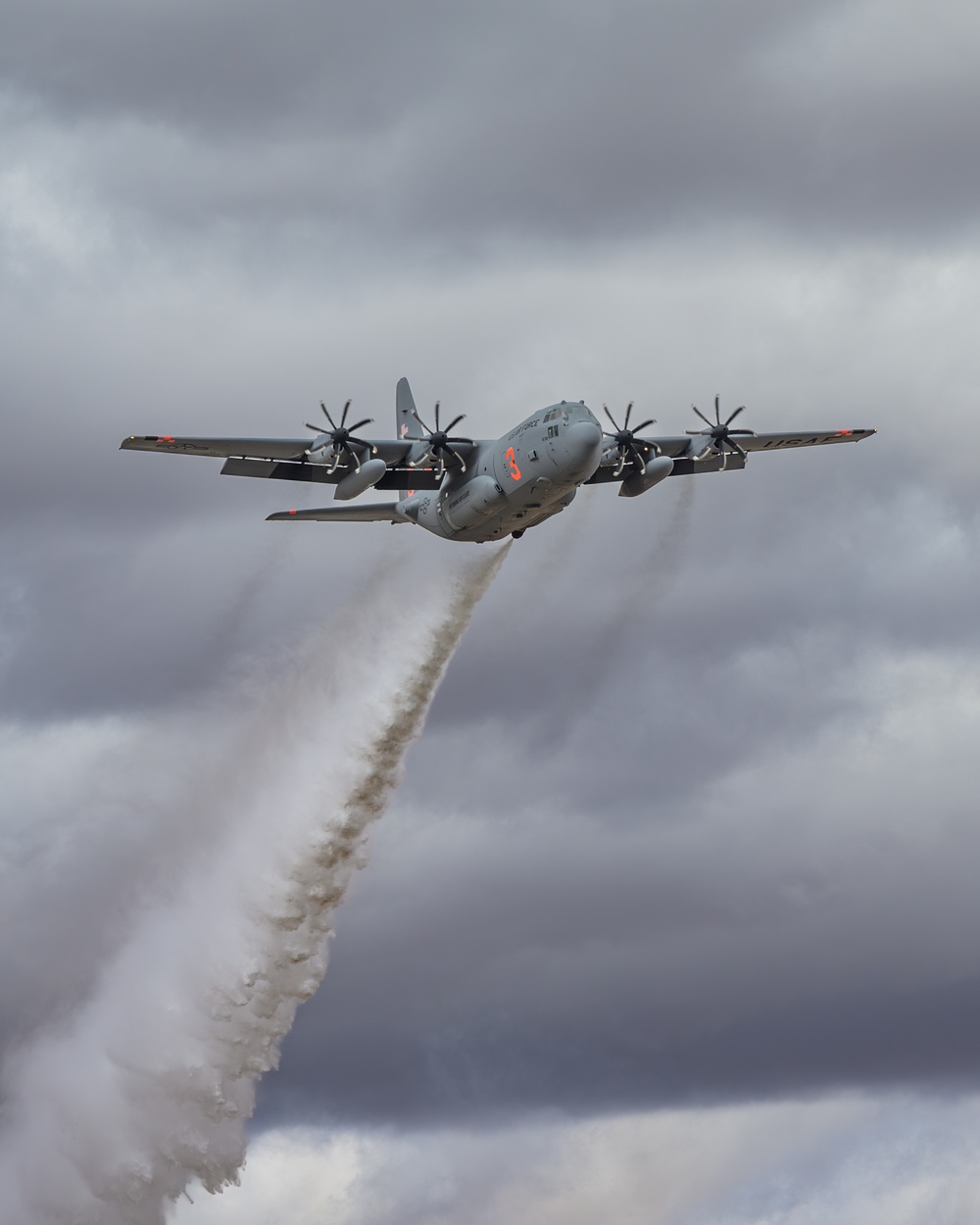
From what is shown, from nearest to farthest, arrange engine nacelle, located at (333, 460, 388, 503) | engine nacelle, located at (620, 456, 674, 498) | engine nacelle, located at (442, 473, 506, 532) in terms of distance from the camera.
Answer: engine nacelle, located at (333, 460, 388, 503) → engine nacelle, located at (442, 473, 506, 532) → engine nacelle, located at (620, 456, 674, 498)

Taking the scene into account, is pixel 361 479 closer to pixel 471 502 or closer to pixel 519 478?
pixel 471 502

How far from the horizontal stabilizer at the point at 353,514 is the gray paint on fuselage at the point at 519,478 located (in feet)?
7.55

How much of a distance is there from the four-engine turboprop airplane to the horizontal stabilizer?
0.11 ft

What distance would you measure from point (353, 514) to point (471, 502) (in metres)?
7.37

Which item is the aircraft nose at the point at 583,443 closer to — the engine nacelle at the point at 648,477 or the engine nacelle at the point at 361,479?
the engine nacelle at the point at 361,479

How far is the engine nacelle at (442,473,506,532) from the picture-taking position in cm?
7450

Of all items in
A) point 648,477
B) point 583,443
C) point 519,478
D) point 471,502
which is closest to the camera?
point 583,443

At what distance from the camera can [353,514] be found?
81.4 m

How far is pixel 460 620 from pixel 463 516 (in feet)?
25.4

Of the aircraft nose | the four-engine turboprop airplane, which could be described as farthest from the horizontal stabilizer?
the aircraft nose

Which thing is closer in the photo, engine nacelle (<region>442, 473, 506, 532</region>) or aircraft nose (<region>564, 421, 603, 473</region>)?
aircraft nose (<region>564, 421, 603, 473</region>)

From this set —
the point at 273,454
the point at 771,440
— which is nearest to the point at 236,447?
the point at 273,454

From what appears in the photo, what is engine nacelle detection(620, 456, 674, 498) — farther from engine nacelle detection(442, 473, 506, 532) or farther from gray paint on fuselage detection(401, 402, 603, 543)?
engine nacelle detection(442, 473, 506, 532)

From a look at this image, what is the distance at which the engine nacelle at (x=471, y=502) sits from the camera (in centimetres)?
7450
